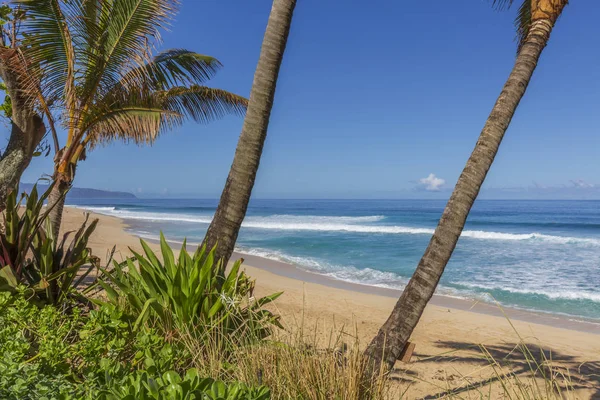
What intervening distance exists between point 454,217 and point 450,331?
5.28m

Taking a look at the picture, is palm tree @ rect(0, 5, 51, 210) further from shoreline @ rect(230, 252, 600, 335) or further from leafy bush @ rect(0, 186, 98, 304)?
shoreline @ rect(230, 252, 600, 335)

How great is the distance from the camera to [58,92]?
8.00m

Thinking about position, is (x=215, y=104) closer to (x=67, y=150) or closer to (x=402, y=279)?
(x=67, y=150)

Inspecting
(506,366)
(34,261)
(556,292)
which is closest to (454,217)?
(506,366)

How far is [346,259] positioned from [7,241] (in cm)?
1612

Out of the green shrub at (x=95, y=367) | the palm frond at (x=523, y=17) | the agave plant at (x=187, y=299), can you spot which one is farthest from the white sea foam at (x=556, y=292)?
the green shrub at (x=95, y=367)

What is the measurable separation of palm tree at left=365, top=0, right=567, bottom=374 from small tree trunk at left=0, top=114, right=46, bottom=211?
6512 mm

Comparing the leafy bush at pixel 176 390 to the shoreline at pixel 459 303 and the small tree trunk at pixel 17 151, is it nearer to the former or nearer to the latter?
the shoreline at pixel 459 303

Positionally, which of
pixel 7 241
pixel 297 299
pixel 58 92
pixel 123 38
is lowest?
pixel 297 299

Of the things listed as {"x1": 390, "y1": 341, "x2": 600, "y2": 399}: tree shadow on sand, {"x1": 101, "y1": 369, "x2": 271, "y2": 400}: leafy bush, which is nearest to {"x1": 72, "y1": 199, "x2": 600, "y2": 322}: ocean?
{"x1": 390, "y1": 341, "x2": 600, "y2": 399}: tree shadow on sand

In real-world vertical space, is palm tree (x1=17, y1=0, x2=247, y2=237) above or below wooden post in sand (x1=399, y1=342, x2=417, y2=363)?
above

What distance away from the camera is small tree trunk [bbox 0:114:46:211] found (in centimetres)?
782

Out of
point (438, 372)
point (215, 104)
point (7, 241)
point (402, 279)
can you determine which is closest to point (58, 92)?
→ point (215, 104)

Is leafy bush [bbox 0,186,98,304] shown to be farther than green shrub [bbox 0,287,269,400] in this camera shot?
Yes
